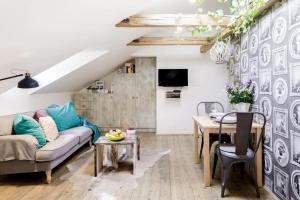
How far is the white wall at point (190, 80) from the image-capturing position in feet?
20.2

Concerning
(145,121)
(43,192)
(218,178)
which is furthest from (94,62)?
(218,178)

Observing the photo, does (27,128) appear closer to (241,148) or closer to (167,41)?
(241,148)

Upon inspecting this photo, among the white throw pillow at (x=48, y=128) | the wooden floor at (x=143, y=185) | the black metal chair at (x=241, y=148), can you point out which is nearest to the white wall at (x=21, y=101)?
the white throw pillow at (x=48, y=128)

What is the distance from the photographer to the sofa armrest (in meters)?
3.03

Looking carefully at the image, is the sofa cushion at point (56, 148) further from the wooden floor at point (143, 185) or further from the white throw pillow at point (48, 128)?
the wooden floor at point (143, 185)

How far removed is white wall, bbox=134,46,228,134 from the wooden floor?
91.0 inches

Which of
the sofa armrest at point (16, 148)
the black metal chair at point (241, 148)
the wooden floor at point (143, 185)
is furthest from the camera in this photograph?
the sofa armrest at point (16, 148)

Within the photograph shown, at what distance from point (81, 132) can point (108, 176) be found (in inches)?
53.7

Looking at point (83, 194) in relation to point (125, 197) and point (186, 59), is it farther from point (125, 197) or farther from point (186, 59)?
point (186, 59)

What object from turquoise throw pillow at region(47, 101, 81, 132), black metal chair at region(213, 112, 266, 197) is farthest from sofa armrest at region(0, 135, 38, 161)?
black metal chair at region(213, 112, 266, 197)

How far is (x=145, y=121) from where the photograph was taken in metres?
6.69

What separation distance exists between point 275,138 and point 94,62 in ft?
12.5

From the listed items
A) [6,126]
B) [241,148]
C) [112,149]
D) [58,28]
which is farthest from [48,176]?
[241,148]

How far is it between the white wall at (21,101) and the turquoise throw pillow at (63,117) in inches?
17.2
